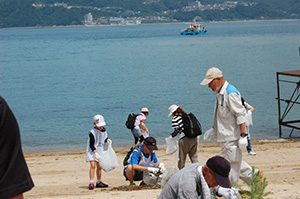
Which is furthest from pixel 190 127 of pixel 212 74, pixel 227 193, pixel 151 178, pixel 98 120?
pixel 227 193

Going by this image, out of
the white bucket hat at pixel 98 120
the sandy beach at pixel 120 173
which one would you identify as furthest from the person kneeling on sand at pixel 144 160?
the white bucket hat at pixel 98 120

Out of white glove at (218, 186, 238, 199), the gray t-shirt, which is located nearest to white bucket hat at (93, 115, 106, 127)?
white glove at (218, 186, 238, 199)

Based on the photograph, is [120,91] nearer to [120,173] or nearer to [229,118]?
[120,173]

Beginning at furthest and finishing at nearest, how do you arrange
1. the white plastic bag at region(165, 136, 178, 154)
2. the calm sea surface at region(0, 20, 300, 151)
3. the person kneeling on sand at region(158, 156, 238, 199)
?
the calm sea surface at region(0, 20, 300, 151), the white plastic bag at region(165, 136, 178, 154), the person kneeling on sand at region(158, 156, 238, 199)

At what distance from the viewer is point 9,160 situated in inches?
109

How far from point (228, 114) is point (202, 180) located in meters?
3.53

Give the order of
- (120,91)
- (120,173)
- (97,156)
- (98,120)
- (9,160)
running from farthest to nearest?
1. (120,91)
2. (120,173)
3. (97,156)
4. (98,120)
5. (9,160)

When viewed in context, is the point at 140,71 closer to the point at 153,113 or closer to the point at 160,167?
the point at 153,113

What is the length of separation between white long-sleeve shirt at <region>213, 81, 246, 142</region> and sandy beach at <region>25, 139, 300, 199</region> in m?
1.02

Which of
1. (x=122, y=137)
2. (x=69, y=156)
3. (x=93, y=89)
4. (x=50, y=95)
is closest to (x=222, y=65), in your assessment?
(x=93, y=89)

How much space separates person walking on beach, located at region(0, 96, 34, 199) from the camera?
2.76 meters

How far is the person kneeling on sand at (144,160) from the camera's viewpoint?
34.4 feet

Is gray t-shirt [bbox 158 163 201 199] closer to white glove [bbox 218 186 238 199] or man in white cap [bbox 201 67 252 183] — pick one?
white glove [bbox 218 186 238 199]

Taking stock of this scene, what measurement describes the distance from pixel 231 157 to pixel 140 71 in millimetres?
58871
